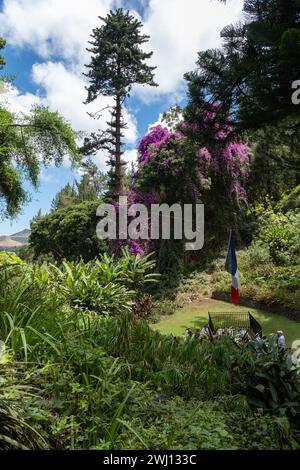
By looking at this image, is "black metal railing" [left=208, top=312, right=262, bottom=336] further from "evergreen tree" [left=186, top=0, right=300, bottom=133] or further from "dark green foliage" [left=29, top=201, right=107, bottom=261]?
"dark green foliage" [left=29, top=201, right=107, bottom=261]

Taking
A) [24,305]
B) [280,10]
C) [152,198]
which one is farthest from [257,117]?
[152,198]

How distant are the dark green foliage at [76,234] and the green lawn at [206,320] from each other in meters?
5.67

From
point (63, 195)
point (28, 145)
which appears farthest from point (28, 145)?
point (63, 195)

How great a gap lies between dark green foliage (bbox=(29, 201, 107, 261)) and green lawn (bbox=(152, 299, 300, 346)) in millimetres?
5672

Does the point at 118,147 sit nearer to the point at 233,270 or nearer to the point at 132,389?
the point at 233,270

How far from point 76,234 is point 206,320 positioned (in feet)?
26.8

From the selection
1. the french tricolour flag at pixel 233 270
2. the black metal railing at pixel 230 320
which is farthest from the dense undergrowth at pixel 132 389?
the black metal railing at pixel 230 320

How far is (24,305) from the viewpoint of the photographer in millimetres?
2996

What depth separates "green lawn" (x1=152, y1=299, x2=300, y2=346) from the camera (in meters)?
9.57

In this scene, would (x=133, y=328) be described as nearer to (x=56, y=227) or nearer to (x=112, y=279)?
(x=112, y=279)

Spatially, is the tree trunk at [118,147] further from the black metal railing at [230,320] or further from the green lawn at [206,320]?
the black metal railing at [230,320]

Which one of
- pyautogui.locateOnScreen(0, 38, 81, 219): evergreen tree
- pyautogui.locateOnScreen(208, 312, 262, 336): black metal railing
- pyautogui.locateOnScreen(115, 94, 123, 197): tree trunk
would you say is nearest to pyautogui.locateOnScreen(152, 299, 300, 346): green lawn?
pyautogui.locateOnScreen(208, 312, 262, 336): black metal railing

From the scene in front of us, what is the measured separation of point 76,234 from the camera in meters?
16.9
